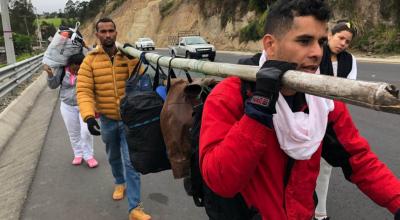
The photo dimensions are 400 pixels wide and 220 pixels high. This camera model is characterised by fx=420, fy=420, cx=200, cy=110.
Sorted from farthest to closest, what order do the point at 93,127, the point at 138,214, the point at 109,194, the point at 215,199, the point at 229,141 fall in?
the point at 109,194 → the point at 138,214 → the point at 93,127 → the point at 215,199 → the point at 229,141

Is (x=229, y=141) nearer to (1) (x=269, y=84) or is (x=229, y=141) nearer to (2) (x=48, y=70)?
(1) (x=269, y=84)

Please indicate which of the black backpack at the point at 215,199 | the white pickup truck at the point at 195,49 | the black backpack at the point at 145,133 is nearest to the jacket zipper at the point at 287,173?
the black backpack at the point at 215,199

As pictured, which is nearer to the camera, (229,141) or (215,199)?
(229,141)

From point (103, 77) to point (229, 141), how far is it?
2841mm

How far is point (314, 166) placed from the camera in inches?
75.3

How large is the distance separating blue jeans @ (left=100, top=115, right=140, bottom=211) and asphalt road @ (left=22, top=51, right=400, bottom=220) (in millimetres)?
309

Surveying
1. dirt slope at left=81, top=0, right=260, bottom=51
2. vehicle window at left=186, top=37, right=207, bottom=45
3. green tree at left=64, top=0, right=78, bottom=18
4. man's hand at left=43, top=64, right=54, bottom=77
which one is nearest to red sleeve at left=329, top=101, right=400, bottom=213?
man's hand at left=43, top=64, right=54, bottom=77

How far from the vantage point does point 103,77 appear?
4.23 metres

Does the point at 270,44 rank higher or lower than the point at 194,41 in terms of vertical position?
higher

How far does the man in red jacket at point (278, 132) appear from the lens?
1.60 m

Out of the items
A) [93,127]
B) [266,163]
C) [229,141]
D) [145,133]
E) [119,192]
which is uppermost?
Answer: [229,141]

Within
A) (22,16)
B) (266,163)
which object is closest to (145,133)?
(266,163)

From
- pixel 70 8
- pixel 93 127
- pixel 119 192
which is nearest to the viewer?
pixel 93 127

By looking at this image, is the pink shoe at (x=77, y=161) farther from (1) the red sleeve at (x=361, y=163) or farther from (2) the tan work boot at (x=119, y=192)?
(1) the red sleeve at (x=361, y=163)
